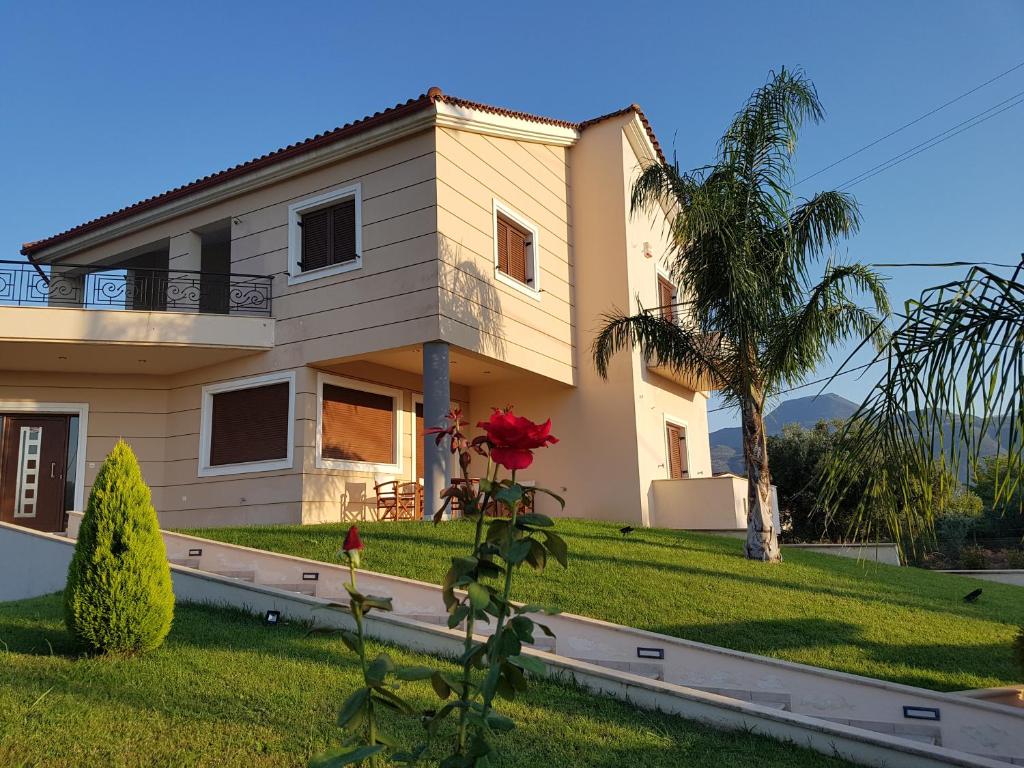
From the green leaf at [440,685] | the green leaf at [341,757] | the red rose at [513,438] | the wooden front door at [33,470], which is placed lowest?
the green leaf at [341,757]

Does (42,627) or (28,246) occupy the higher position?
(28,246)

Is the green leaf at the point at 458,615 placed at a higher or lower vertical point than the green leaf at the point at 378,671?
higher

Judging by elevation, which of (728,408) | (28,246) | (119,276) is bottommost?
(728,408)

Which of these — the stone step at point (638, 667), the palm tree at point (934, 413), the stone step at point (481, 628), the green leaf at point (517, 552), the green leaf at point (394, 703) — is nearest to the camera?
the green leaf at point (517, 552)

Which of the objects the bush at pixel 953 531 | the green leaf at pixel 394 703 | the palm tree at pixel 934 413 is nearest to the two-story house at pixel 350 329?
the palm tree at pixel 934 413

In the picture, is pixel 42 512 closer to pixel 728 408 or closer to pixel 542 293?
pixel 542 293

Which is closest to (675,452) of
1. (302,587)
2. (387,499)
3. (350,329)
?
(387,499)

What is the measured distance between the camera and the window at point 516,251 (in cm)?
1534

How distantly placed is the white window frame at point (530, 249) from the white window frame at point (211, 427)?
4.36m

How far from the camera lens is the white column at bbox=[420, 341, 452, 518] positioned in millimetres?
13125

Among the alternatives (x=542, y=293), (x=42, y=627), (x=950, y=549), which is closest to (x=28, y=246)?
(x=542, y=293)

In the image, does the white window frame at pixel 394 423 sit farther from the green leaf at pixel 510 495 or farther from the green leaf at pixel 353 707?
the green leaf at pixel 510 495

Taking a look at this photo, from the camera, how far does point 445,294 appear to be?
13383 mm

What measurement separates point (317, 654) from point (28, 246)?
50.8 ft
